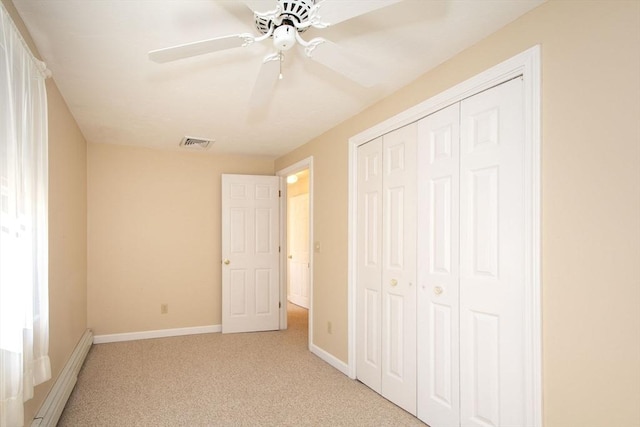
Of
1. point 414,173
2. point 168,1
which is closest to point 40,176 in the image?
point 168,1

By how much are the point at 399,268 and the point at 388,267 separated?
0.14 meters

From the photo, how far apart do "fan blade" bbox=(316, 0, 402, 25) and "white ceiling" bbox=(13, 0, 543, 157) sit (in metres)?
0.42

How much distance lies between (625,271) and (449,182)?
1.10 m

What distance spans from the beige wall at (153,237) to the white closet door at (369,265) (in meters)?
2.52

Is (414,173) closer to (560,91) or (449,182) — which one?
(449,182)

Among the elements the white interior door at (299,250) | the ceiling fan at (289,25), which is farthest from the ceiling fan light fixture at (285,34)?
the white interior door at (299,250)

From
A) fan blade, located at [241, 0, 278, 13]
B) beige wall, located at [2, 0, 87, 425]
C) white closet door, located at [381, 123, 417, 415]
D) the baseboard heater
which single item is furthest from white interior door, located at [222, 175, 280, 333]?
fan blade, located at [241, 0, 278, 13]

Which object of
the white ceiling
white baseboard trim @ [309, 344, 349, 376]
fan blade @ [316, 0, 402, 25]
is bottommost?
white baseboard trim @ [309, 344, 349, 376]

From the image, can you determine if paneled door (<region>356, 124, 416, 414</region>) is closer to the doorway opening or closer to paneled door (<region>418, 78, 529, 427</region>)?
paneled door (<region>418, 78, 529, 427</region>)

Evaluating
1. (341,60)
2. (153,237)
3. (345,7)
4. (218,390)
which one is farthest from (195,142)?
(345,7)

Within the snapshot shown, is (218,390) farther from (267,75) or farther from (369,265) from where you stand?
(267,75)

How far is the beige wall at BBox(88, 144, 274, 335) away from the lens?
15.5ft

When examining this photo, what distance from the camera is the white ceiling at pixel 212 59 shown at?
189cm

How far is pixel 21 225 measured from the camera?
5.90 ft
